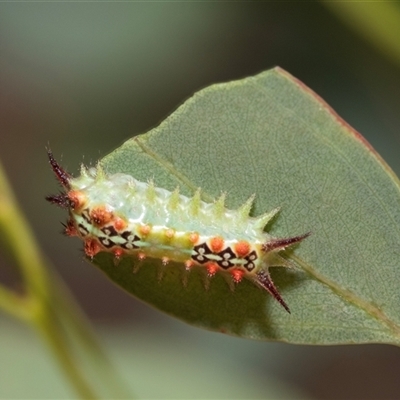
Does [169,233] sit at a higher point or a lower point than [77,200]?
lower

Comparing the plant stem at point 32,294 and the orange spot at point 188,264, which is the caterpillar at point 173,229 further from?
the plant stem at point 32,294

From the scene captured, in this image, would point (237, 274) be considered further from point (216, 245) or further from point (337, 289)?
point (337, 289)

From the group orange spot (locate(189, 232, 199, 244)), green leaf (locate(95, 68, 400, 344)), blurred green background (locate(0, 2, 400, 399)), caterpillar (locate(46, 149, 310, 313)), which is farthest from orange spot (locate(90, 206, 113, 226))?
blurred green background (locate(0, 2, 400, 399))

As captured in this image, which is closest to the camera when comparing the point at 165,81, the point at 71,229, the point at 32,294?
the point at 71,229

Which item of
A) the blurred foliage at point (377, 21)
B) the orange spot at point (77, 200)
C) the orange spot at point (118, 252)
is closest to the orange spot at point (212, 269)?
the orange spot at point (118, 252)

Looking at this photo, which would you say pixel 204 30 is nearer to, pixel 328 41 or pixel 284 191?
pixel 328 41

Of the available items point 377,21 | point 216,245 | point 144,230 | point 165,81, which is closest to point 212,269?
point 216,245

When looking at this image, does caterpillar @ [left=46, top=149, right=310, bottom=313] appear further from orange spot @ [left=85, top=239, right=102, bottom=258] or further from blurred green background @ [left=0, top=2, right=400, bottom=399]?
blurred green background @ [left=0, top=2, right=400, bottom=399]
